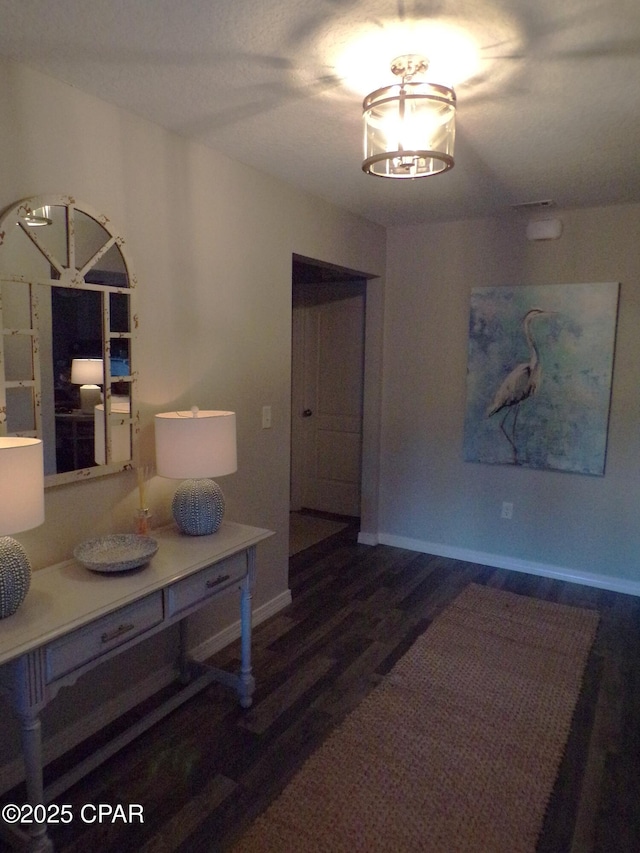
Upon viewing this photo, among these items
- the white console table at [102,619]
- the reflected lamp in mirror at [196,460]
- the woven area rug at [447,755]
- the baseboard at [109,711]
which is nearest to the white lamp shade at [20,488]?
the white console table at [102,619]

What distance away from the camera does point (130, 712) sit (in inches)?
93.7

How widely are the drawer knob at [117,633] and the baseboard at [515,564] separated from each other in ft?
9.35

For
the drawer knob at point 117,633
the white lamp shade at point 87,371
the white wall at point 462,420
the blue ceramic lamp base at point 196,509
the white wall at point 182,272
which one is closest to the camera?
the drawer knob at point 117,633

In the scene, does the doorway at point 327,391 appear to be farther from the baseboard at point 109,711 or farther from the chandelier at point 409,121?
the chandelier at point 409,121

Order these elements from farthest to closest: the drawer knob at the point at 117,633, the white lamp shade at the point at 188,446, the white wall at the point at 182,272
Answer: the white lamp shade at the point at 188,446 → the white wall at the point at 182,272 → the drawer knob at the point at 117,633

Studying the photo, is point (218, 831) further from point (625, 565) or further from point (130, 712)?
point (625, 565)

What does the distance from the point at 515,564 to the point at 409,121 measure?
125 inches

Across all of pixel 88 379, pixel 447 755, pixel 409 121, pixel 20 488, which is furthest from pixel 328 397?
pixel 20 488

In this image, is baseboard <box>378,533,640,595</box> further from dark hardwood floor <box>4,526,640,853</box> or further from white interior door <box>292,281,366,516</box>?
white interior door <box>292,281,366,516</box>

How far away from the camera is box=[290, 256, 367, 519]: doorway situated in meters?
4.93

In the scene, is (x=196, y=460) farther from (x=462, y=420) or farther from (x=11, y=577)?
(x=462, y=420)

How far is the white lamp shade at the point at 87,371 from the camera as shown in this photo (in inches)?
82.4

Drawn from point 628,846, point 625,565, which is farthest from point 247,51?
point 625,565

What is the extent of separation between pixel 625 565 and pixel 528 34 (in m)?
3.16
